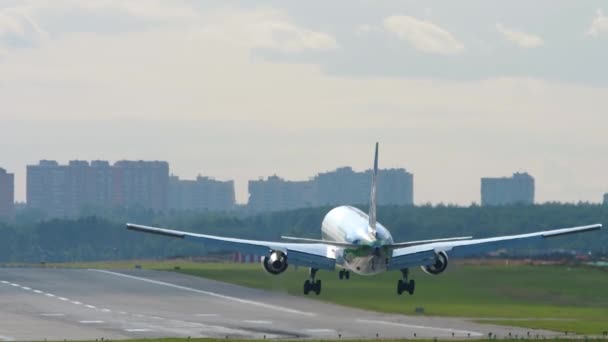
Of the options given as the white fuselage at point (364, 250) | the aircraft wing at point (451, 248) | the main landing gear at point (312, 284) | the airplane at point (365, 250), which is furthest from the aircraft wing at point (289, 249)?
the aircraft wing at point (451, 248)

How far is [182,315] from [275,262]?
16.3m

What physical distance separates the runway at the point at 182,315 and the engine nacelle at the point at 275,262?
4162 millimetres

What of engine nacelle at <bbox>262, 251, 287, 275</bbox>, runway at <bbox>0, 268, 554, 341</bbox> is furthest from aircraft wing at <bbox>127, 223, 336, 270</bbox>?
runway at <bbox>0, 268, 554, 341</bbox>

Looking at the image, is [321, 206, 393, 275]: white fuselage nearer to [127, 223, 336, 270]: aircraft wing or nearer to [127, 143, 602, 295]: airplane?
[127, 143, 602, 295]: airplane

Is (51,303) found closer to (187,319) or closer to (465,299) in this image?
(187,319)

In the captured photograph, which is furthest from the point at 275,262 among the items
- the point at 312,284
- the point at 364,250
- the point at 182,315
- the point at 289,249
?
the point at 182,315

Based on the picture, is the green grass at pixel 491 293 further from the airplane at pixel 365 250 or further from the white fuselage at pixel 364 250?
the white fuselage at pixel 364 250

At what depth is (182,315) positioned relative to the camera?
394 feet

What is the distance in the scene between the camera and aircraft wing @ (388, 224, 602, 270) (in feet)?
352

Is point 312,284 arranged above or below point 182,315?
above

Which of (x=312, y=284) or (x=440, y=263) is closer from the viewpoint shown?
(x=440, y=263)

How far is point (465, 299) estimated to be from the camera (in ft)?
433

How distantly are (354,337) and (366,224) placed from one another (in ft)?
47.7

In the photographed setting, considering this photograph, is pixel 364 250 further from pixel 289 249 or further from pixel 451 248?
pixel 451 248
